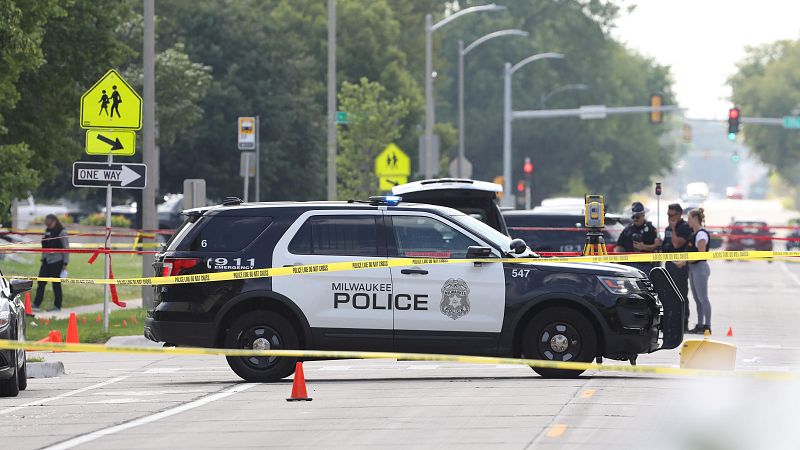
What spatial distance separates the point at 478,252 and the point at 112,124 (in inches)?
354

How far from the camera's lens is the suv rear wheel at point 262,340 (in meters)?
15.7

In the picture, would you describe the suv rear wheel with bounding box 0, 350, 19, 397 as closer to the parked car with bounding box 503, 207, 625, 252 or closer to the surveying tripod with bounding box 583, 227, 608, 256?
the surveying tripod with bounding box 583, 227, 608, 256

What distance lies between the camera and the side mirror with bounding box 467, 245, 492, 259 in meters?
15.5

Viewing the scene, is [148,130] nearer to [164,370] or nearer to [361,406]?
[164,370]

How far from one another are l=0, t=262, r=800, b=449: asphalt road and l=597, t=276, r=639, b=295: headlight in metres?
0.83

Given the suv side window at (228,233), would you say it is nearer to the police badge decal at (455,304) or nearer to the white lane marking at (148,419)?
the white lane marking at (148,419)

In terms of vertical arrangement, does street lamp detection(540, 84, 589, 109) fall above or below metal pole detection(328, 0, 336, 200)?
above

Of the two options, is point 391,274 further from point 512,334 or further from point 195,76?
point 195,76

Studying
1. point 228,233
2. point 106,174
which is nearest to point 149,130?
point 106,174

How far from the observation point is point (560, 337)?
619 inches

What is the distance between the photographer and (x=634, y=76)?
109m

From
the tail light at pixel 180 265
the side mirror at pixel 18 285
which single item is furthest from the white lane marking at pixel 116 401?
the tail light at pixel 180 265

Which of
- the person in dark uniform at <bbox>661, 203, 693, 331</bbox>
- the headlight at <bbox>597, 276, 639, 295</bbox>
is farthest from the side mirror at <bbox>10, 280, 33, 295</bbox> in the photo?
the person in dark uniform at <bbox>661, 203, 693, 331</bbox>

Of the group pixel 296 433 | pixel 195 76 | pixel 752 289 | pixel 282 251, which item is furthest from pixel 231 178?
pixel 296 433
